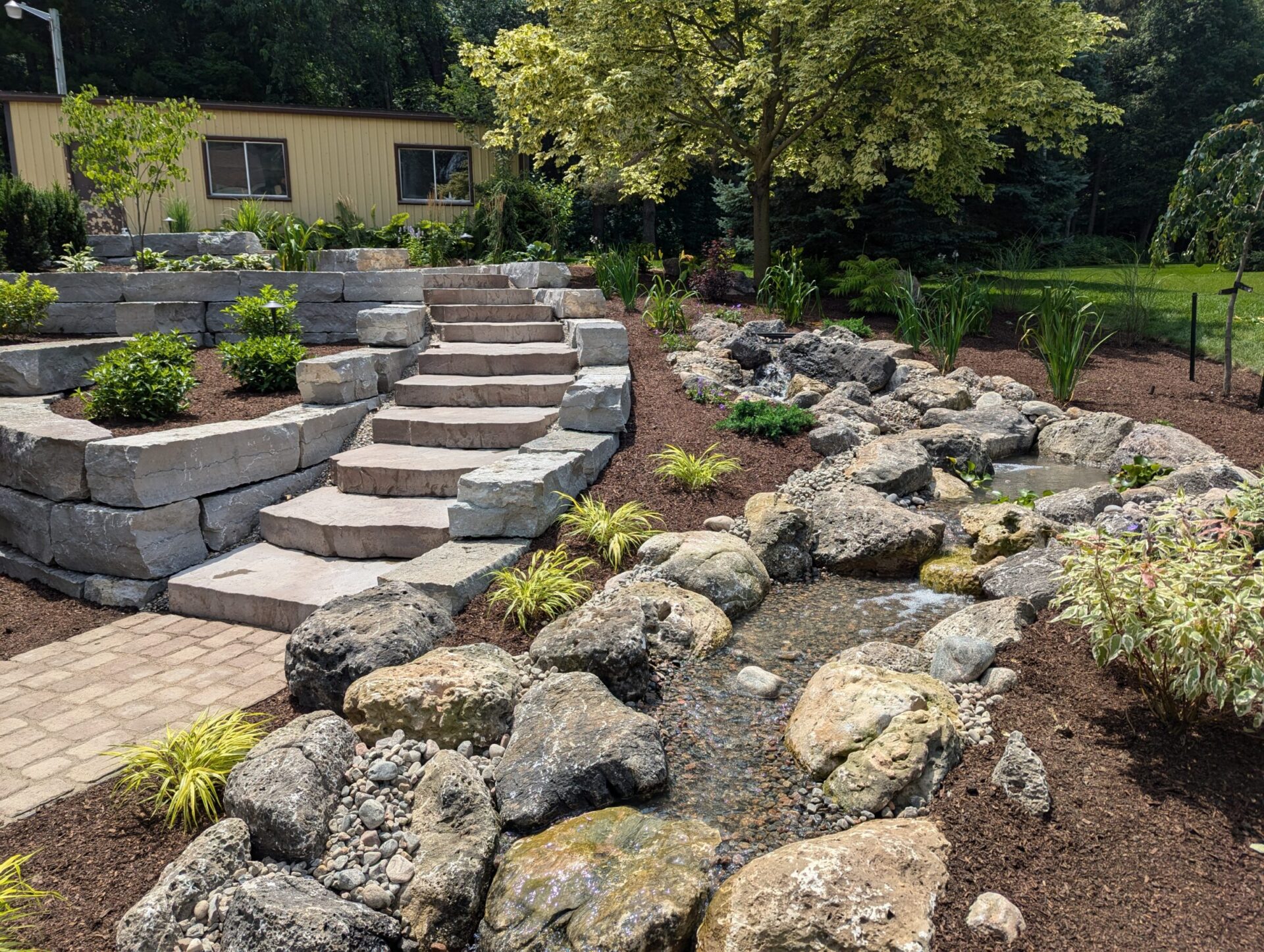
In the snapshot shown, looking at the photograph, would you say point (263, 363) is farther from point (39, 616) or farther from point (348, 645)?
point (348, 645)

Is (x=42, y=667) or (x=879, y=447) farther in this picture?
(x=879, y=447)

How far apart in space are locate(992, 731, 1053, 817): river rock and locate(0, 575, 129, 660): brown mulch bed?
4439 millimetres

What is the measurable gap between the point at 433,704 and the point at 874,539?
2.78 m

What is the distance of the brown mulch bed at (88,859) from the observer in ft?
8.04

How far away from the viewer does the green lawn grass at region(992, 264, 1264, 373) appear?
968cm

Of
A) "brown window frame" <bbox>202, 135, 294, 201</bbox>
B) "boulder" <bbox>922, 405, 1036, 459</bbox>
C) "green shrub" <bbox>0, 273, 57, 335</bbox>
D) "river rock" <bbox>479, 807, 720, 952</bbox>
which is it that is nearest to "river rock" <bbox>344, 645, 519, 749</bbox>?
"river rock" <bbox>479, 807, 720, 952</bbox>

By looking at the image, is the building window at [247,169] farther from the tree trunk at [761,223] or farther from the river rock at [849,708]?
the river rock at [849,708]

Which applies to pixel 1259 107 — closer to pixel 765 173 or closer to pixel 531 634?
pixel 765 173

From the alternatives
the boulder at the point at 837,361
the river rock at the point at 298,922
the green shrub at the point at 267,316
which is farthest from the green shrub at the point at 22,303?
the river rock at the point at 298,922

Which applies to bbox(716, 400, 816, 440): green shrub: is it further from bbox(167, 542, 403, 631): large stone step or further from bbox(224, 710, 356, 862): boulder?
bbox(224, 710, 356, 862): boulder

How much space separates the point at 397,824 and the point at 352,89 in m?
27.5

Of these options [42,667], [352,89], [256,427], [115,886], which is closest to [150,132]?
[256,427]

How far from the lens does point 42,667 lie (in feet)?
13.9

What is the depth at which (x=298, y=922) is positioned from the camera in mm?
2369
